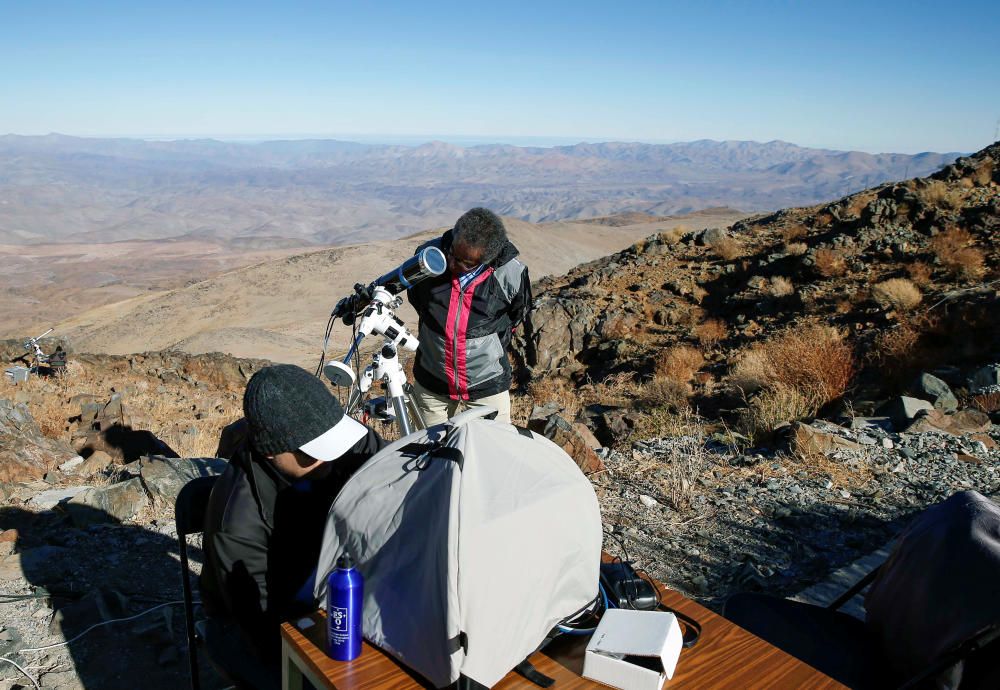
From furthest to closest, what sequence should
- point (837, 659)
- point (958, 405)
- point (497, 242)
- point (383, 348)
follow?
point (958, 405)
point (383, 348)
point (497, 242)
point (837, 659)

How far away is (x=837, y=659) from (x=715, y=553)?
1.74 m

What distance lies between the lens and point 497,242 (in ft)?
12.0

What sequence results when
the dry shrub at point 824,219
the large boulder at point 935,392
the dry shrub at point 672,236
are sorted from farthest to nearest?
the dry shrub at point 672,236 < the dry shrub at point 824,219 < the large boulder at point 935,392

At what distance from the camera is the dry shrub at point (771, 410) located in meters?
6.17

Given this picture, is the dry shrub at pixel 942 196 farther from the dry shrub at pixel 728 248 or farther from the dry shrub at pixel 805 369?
the dry shrub at pixel 805 369

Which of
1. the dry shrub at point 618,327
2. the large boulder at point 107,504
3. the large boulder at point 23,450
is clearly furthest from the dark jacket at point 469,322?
the dry shrub at point 618,327

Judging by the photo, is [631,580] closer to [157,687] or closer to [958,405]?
[157,687]

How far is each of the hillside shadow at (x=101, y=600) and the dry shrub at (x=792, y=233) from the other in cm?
1442

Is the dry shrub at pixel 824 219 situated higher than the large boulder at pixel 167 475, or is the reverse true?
the dry shrub at pixel 824 219

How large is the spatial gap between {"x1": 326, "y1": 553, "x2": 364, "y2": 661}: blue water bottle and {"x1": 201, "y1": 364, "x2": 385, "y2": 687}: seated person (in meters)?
0.26

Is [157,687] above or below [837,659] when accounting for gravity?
below

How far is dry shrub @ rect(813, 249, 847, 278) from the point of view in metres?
12.7

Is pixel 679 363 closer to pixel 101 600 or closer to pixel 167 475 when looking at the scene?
pixel 167 475

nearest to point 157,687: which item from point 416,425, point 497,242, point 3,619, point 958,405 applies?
point 3,619
